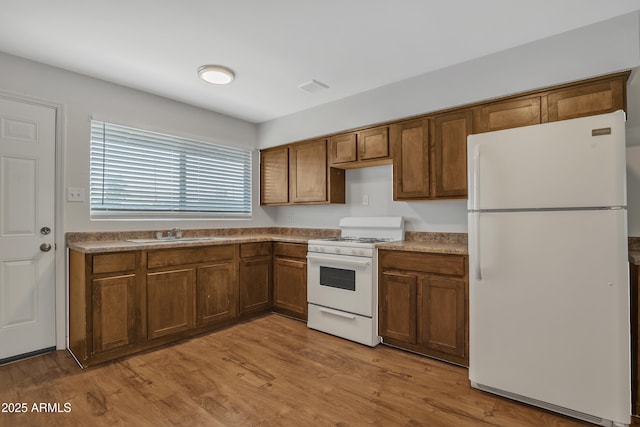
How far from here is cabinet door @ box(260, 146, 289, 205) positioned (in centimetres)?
422

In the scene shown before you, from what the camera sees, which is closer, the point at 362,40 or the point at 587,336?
the point at 587,336

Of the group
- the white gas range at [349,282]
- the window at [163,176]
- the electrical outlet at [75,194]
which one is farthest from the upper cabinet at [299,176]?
the electrical outlet at [75,194]

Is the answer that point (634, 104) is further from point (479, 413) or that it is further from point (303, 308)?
point (303, 308)

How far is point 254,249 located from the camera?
3701mm

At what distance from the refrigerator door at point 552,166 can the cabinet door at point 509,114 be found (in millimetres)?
582

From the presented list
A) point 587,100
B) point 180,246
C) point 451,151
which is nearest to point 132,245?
point 180,246

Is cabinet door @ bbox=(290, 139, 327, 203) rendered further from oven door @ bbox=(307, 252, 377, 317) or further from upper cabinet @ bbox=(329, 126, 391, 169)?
oven door @ bbox=(307, 252, 377, 317)

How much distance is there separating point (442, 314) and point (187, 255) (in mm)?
2311

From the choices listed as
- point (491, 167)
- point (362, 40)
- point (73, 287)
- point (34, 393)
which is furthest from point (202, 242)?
point (491, 167)

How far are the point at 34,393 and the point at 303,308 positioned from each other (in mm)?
2207

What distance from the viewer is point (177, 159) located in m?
3.74

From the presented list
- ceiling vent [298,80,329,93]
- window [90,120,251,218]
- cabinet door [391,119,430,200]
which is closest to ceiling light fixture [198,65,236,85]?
ceiling vent [298,80,329,93]

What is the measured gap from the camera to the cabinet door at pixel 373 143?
10.6ft

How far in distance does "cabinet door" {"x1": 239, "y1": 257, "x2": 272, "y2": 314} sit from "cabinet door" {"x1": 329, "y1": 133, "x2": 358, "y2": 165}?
1420 mm
